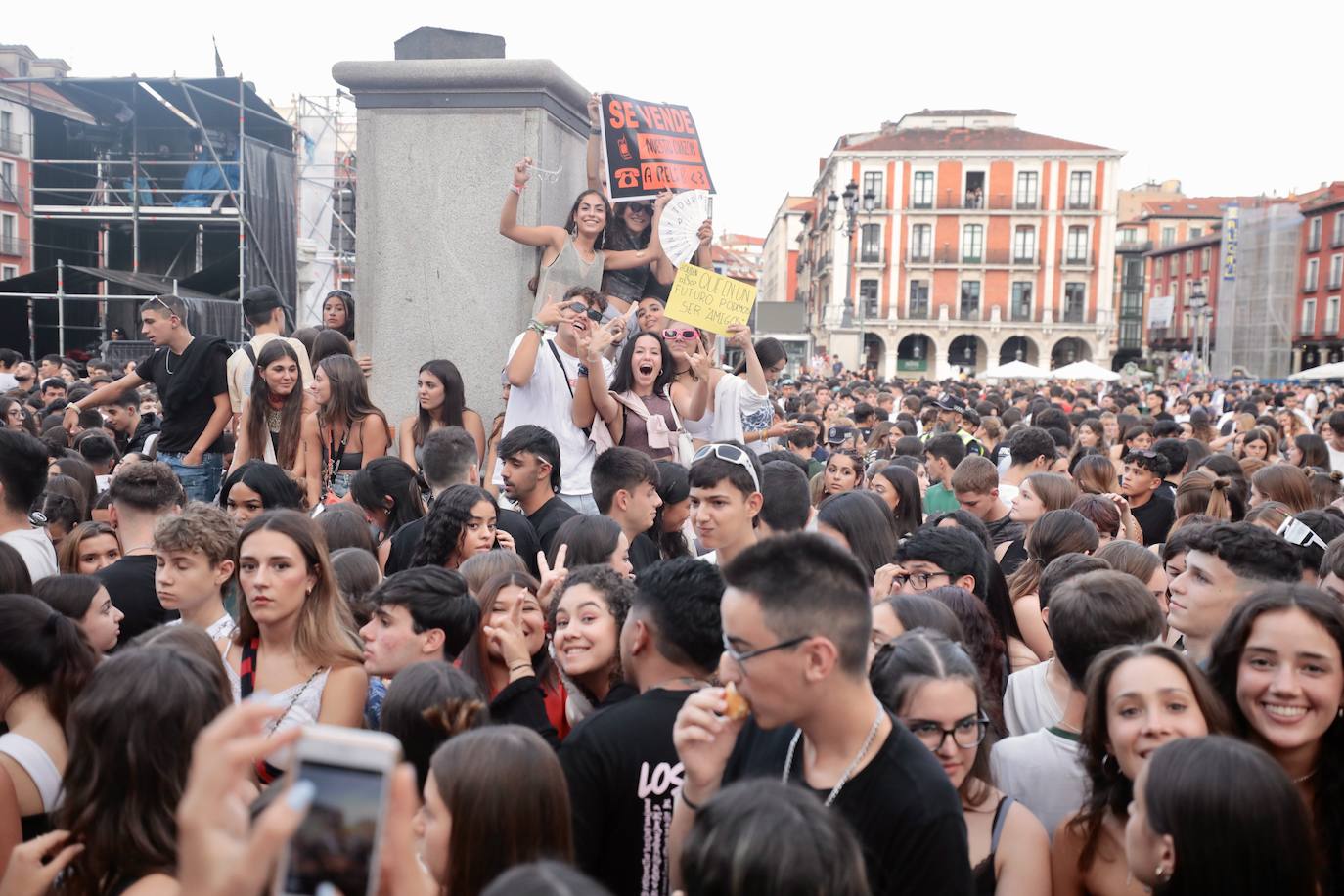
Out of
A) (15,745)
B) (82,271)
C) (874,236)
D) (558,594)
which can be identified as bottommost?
(15,745)

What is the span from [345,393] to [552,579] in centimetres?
283

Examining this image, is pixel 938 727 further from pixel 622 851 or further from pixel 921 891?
pixel 622 851

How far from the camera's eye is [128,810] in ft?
7.82

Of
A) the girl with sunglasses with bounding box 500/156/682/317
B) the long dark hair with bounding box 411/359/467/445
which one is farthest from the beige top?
the girl with sunglasses with bounding box 500/156/682/317

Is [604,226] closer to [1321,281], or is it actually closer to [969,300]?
[969,300]

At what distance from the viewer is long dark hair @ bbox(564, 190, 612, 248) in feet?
23.7

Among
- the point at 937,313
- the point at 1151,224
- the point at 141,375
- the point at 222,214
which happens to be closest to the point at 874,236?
the point at 937,313

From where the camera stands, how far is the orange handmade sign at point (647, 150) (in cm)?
755

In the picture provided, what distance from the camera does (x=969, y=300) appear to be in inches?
3061

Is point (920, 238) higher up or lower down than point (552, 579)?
higher up

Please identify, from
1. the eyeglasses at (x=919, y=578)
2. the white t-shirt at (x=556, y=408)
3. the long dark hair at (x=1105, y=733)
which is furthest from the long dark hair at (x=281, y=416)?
the long dark hair at (x=1105, y=733)

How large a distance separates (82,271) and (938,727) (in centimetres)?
2177

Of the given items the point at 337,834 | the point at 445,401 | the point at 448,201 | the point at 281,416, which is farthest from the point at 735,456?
the point at 337,834

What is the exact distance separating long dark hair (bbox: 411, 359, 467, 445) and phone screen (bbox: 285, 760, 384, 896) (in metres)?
5.13
